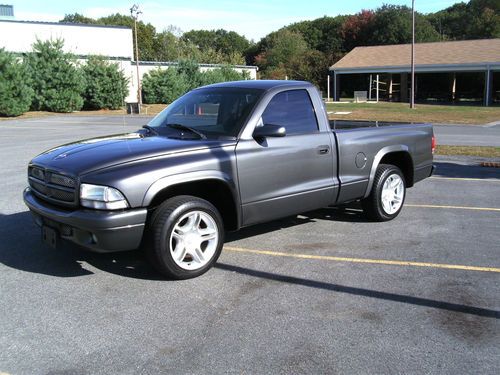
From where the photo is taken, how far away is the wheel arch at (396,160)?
6.58m

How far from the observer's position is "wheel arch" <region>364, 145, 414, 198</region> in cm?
658

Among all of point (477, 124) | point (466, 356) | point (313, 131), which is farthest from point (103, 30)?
point (466, 356)

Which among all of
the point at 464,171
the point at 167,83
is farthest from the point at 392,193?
the point at 167,83

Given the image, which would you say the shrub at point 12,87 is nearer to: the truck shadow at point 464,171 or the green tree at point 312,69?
the truck shadow at point 464,171

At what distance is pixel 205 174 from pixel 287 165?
107 centimetres

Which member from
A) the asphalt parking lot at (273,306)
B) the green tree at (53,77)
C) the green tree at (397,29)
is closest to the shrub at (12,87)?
the green tree at (53,77)

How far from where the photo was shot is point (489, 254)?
218 inches

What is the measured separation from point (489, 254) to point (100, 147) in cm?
420

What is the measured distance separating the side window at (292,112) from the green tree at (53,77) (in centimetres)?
3247

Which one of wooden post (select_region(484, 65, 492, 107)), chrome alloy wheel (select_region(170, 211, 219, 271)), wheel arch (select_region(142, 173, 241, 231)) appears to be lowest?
chrome alloy wheel (select_region(170, 211, 219, 271))

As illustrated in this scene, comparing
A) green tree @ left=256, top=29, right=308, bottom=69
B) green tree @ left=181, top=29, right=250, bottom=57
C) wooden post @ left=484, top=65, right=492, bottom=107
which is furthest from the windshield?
green tree @ left=181, top=29, right=250, bottom=57

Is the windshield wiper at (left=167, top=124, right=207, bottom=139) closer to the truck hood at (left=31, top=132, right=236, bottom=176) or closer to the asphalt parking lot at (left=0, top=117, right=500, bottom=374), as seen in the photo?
the truck hood at (left=31, top=132, right=236, bottom=176)

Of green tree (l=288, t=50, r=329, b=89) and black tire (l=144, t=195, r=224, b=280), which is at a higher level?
green tree (l=288, t=50, r=329, b=89)

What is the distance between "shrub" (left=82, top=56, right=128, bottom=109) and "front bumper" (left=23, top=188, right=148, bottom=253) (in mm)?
34249
